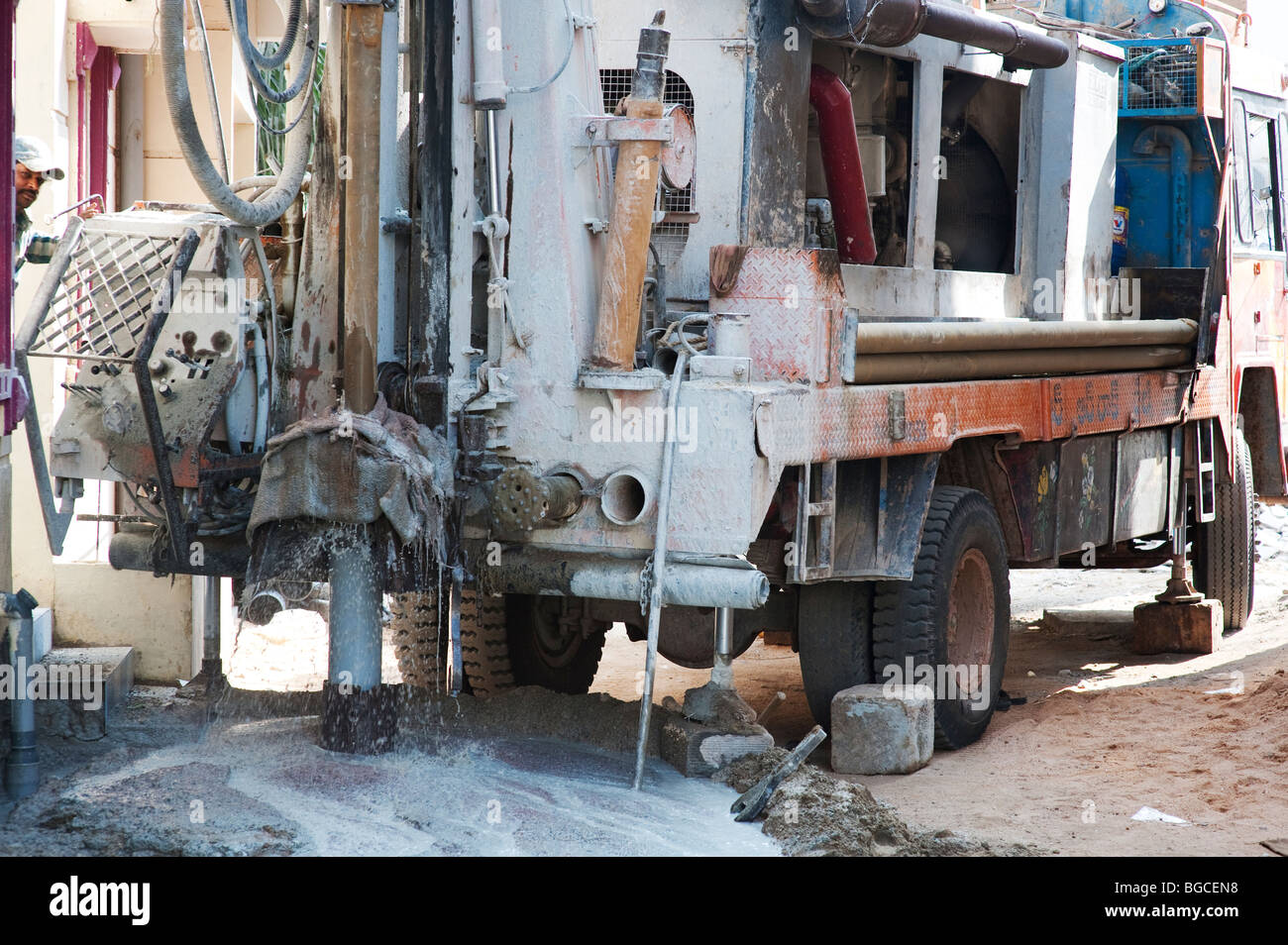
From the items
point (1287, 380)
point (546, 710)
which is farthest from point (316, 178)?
point (1287, 380)

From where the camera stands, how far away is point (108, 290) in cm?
537

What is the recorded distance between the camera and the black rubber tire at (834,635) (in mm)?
6180

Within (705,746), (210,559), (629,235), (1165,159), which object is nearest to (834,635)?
(705,746)

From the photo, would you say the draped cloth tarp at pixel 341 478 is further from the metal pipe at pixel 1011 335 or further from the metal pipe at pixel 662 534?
the metal pipe at pixel 1011 335

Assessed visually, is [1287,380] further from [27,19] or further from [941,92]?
[27,19]

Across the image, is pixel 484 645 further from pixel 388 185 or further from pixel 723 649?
pixel 388 185

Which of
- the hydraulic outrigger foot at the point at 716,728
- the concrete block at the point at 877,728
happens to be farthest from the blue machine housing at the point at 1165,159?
the hydraulic outrigger foot at the point at 716,728

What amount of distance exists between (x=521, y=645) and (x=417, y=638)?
1.53ft

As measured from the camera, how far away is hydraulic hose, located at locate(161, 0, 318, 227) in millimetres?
4668

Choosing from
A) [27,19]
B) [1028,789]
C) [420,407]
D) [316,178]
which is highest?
[27,19]

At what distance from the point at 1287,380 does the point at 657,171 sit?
588 cm

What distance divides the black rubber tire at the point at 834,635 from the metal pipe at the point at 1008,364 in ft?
2.68

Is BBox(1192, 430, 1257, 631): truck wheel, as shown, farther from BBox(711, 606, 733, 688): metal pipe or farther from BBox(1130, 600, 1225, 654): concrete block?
BBox(711, 606, 733, 688): metal pipe

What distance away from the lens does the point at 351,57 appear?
5305 millimetres
